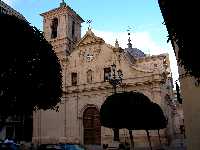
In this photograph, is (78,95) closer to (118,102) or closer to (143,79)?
(143,79)

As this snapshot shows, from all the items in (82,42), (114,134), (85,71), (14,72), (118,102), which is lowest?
(114,134)

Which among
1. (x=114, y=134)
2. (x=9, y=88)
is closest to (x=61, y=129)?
(x=114, y=134)

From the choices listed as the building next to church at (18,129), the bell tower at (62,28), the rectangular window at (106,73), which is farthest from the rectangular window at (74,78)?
the building next to church at (18,129)

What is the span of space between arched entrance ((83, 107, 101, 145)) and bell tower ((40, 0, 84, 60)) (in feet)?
26.1

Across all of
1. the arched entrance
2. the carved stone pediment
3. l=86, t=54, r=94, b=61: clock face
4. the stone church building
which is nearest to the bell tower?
the stone church building

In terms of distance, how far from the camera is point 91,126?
3625cm

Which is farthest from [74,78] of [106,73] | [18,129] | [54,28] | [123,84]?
[18,129]

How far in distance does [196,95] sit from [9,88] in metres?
8.48

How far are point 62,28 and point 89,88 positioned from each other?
359 inches

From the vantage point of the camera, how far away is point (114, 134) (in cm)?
3394

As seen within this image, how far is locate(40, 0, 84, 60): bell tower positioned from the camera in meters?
41.1

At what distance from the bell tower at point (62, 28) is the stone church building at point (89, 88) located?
0.14 metres

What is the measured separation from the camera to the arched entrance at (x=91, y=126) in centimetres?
3556

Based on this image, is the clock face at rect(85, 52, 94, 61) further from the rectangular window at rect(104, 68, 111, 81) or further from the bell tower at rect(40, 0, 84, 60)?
the bell tower at rect(40, 0, 84, 60)
